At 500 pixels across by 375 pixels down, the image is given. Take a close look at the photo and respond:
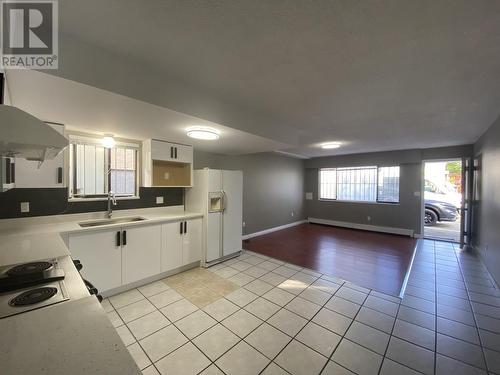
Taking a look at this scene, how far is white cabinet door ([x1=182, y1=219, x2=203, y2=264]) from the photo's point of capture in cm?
336

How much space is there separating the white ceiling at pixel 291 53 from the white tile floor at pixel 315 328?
7.05ft

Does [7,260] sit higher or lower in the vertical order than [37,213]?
lower

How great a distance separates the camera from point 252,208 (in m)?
5.57

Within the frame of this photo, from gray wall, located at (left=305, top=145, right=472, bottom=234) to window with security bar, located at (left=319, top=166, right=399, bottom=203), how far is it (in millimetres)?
205

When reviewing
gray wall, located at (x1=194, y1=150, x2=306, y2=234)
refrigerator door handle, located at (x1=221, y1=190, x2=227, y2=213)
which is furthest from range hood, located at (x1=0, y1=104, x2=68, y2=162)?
gray wall, located at (x1=194, y1=150, x2=306, y2=234)

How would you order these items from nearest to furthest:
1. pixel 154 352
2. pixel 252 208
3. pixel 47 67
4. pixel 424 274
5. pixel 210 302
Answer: pixel 47 67
pixel 154 352
pixel 210 302
pixel 424 274
pixel 252 208

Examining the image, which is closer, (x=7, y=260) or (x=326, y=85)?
(x=7, y=260)

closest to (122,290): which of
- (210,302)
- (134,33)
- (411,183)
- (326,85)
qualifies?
(210,302)

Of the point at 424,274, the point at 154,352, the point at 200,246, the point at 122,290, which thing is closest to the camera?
the point at 154,352

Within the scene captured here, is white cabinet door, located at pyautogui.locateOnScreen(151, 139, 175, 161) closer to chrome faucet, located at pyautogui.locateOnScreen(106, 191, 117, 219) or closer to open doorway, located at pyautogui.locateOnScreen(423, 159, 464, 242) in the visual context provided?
chrome faucet, located at pyautogui.locateOnScreen(106, 191, 117, 219)

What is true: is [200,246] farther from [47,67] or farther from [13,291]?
[47,67]

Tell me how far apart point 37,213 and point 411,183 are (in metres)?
7.60

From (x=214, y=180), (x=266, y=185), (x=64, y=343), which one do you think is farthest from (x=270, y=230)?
(x=64, y=343)

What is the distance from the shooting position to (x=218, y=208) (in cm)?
378
